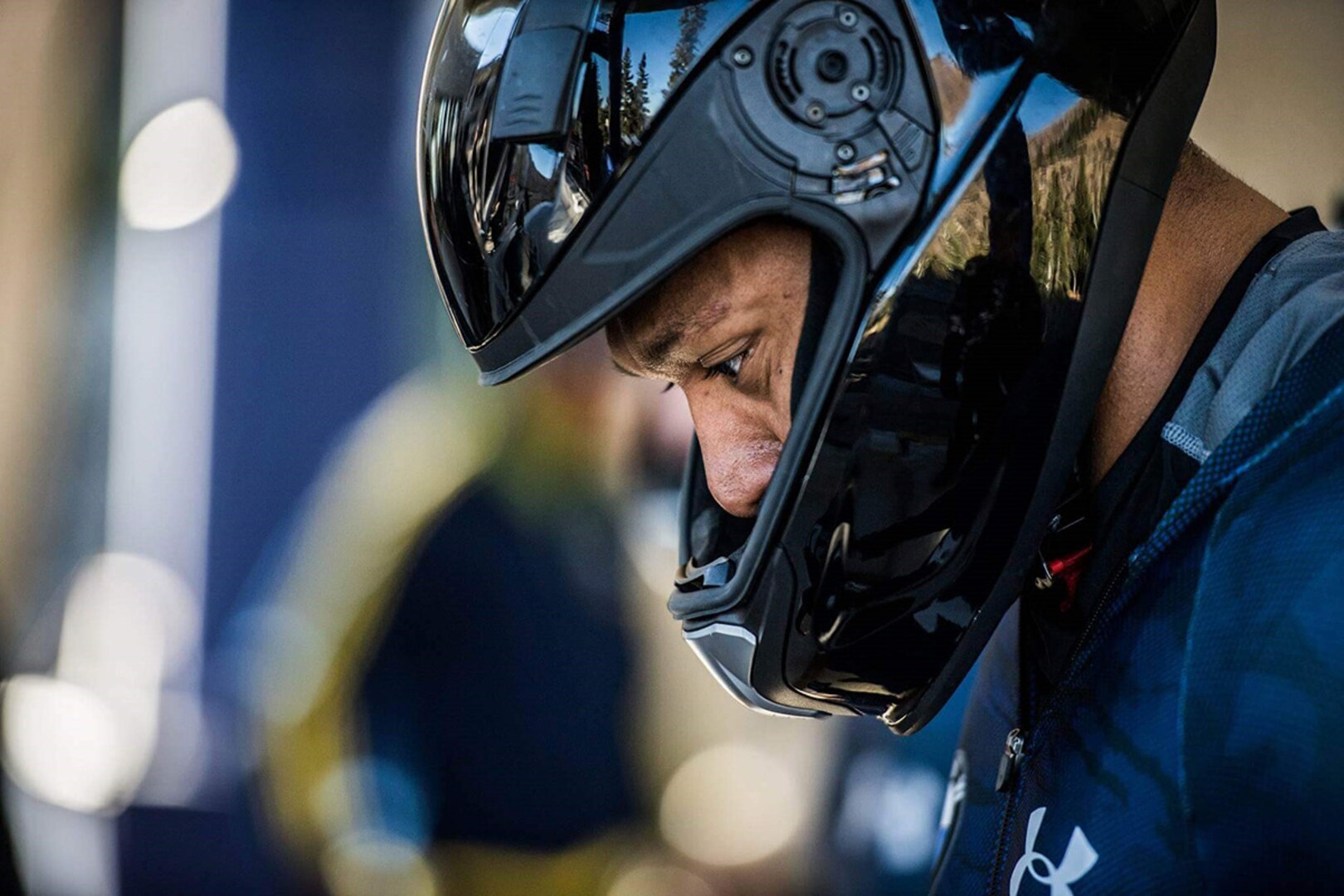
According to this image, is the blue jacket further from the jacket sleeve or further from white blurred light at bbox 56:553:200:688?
white blurred light at bbox 56:553:200:688

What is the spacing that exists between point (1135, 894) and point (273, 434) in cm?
216

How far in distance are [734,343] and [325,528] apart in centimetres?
181

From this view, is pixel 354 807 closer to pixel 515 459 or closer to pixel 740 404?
pixel 515 459

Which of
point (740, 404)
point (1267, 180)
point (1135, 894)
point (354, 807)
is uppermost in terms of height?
point (1267, 180)

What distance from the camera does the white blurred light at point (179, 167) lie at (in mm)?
2543

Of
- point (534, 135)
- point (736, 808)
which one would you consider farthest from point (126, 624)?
point (534, 135)

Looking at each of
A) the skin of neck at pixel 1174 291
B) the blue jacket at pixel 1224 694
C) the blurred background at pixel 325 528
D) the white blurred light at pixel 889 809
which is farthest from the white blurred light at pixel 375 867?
the skin of neck at pixel 1174 291

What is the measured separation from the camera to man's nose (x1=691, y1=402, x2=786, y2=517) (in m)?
0.95

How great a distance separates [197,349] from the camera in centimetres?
256

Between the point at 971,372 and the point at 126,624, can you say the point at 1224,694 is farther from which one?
the point at 126,624

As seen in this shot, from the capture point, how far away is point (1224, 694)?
2.19 feet

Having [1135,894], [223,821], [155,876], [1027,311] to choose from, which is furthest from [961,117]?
[155,876]

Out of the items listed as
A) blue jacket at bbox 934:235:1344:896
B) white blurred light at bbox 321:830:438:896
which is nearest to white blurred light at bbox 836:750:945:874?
white blurred light at bbox 321:830:438:896

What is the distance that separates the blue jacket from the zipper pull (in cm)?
5
